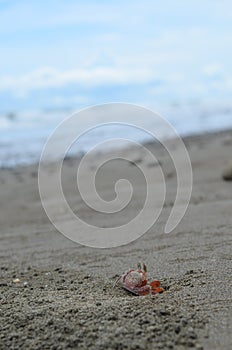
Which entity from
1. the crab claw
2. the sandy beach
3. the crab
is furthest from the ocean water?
the crab claw

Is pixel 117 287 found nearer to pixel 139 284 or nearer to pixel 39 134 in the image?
pixel 139 284

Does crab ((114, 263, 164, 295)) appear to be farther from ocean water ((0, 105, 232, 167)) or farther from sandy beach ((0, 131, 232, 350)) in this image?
ocean water ((0, 105, 232, 167))

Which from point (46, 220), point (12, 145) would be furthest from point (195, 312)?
point (12, 145)

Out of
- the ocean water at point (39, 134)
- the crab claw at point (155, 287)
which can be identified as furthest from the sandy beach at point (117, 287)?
the ocean water at point (39, 134)

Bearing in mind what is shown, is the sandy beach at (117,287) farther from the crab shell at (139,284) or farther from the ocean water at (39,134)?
the ocean water at (39,134)

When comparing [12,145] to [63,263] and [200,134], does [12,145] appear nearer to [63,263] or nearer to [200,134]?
[200,134]
